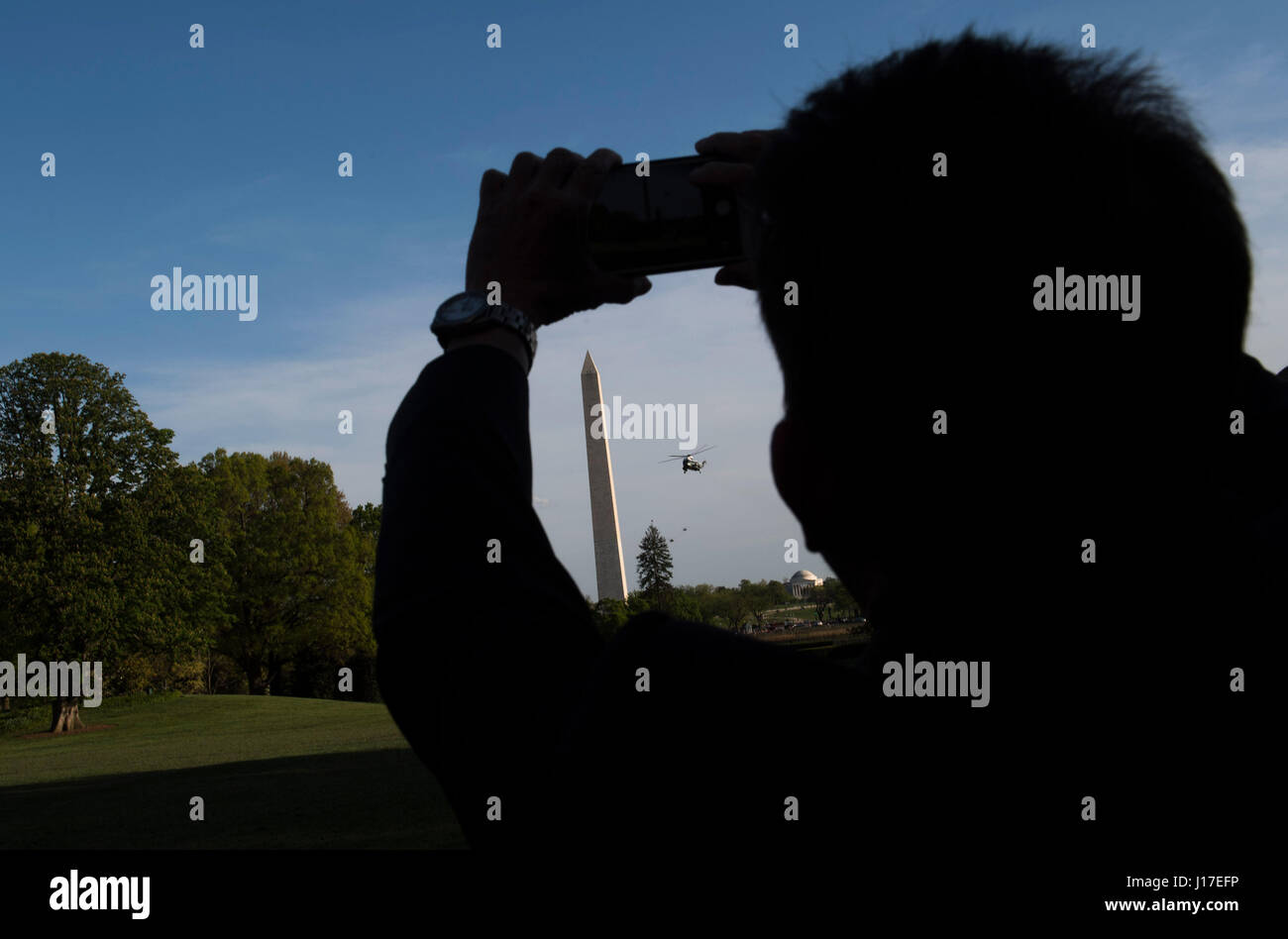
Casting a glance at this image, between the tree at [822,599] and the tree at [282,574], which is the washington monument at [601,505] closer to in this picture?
the tree at [282,574]

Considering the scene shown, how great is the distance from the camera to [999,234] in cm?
84

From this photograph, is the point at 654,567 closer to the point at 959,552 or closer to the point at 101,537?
the point at 101,537

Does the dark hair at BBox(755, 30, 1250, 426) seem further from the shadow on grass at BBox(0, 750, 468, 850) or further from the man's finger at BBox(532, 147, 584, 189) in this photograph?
the shadow on grass at BBox(0, 750, 468, 850)

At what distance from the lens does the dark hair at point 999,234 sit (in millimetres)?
819

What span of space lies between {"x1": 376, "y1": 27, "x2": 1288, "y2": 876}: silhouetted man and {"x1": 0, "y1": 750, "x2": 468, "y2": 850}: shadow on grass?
660 cm

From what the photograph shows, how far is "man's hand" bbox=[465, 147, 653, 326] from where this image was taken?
1.37m

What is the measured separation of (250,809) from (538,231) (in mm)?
11437

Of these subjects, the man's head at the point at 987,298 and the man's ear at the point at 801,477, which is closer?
the man's head at the point at 987,298

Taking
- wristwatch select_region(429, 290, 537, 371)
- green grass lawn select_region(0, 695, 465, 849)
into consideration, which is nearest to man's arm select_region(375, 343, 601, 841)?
wristwatch select_region(429, 290, 537, 371)

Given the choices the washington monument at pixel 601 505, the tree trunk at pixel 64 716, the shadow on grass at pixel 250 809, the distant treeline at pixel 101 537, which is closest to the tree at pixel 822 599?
the shadow on grass at pixel 250 809

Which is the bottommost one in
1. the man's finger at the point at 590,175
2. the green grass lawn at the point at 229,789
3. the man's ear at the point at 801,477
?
the green grass lawn at the point at 229,789

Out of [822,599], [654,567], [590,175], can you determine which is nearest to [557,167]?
[590,175]
